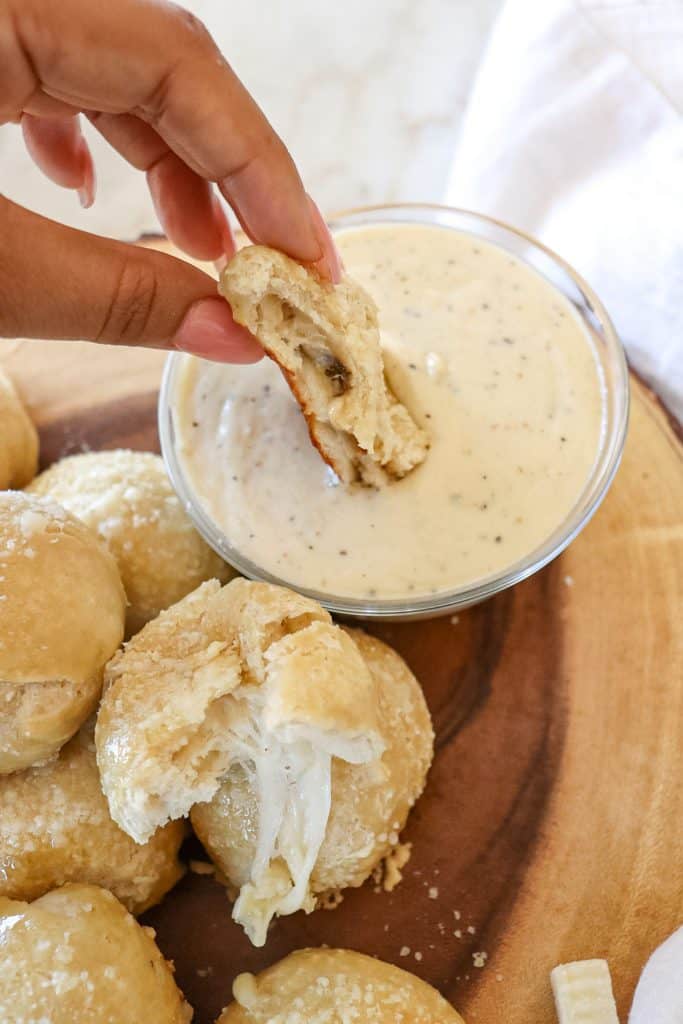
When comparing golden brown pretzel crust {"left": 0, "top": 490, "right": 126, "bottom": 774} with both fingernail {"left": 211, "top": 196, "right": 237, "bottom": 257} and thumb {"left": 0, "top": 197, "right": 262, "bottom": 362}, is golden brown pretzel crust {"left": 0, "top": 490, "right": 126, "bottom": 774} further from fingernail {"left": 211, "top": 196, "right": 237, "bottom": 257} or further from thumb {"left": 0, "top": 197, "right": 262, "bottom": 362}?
fingernail {"left": 211, "top": 196, "right": 237, "bottom": 257}

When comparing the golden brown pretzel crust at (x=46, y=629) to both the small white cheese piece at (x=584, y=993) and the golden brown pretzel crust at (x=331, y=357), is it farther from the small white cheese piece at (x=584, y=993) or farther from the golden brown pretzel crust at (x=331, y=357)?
the small white cheese piece at (x=584, y=993)

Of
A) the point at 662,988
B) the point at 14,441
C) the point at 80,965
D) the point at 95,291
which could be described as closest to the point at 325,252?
the point at 95,291

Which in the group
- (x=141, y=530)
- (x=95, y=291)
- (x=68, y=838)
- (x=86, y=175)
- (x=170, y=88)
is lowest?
(x=68, y=838)

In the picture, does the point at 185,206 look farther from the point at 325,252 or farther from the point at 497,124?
the point at 497,124

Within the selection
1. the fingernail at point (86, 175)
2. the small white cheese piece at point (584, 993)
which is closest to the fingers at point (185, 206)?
the fingernail at point (86, 175)

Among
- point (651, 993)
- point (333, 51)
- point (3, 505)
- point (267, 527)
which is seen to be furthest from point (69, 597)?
point (333, 51)

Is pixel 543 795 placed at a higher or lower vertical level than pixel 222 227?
lower
